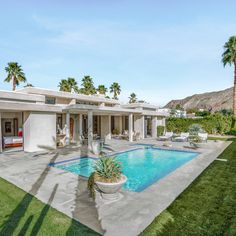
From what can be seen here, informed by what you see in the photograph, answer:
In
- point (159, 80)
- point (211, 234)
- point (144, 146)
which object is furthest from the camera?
point (159, 80)

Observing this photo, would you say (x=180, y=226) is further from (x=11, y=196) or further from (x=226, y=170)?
(x=226, y=170)

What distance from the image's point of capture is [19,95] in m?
15.3

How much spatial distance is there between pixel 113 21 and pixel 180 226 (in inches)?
623

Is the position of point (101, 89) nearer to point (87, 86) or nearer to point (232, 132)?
point (87, 86)

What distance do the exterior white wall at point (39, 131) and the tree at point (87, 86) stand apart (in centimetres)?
2718

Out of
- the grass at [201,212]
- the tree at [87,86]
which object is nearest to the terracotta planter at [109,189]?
the grass at [201,212]

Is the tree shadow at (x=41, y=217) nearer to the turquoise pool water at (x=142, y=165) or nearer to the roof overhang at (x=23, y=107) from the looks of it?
the turquoise pool water at (x=142, y=165)

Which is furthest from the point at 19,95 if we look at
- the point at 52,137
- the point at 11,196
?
the point at 11,196

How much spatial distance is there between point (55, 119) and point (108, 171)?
11.6 meters

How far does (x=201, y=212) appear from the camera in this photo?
17.0 ft

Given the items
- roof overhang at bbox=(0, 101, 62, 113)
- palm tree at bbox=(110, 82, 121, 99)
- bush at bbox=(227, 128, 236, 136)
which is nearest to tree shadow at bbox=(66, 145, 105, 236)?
roof overhang at bbox=(0, 101, 62, 113)

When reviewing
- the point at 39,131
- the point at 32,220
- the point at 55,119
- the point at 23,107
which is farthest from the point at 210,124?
the point at 32,220

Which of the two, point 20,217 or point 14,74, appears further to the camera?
point 14,74

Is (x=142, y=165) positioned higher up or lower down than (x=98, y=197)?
lower down
